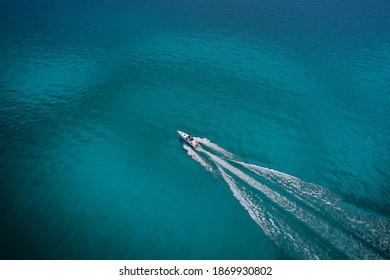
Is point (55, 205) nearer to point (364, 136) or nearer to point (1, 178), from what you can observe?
point (1, 178)

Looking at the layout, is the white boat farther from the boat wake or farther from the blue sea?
the boat wake

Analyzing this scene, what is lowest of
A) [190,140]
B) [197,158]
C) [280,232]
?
[280,232]

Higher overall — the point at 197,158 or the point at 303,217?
the point at 197,158

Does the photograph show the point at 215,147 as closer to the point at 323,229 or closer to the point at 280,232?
the point at 280,232

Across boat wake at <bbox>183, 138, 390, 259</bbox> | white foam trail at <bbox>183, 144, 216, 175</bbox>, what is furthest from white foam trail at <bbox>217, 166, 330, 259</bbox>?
white foam trail at <bbox>183, 144, 216, 175</bbox>

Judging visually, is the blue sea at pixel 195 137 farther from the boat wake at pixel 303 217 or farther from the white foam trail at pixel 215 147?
the white foam trail at pixel 215 147

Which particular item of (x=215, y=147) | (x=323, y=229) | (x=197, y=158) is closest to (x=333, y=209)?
(x=323, y=229)

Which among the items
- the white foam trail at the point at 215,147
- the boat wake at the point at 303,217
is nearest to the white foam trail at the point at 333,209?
the boat wake at the point at 303,217

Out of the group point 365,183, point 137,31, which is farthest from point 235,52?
point 365,183
